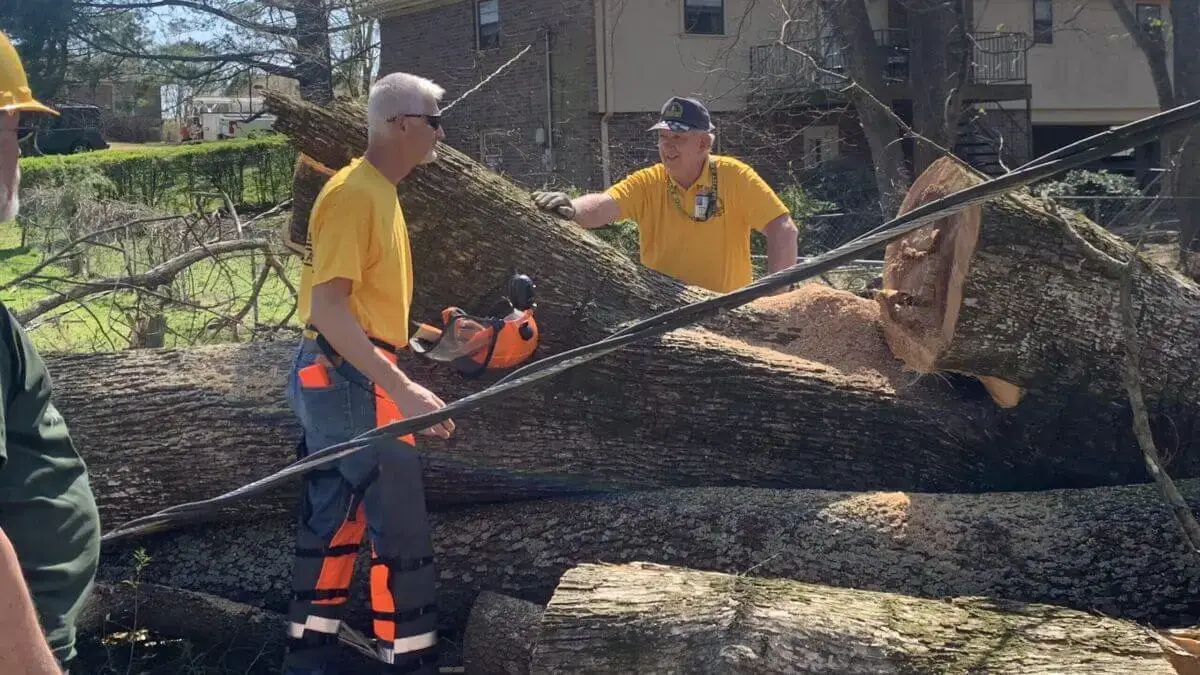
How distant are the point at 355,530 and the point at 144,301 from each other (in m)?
4.23

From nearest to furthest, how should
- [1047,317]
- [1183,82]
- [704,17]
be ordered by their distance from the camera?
[1047,317], [1183,82], [704,17]

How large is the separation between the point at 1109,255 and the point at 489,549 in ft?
8.11

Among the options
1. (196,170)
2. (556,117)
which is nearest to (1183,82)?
(556,117)

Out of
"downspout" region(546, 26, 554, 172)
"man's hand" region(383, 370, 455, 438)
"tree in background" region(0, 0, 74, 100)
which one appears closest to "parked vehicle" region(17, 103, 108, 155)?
"tree in background" region(0, 0, 74, 100)

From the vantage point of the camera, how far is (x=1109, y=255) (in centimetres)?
398

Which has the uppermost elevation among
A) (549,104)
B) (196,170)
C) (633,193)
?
(549,104)

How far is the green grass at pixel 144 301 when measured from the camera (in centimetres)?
706

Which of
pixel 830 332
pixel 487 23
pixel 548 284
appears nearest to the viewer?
pixel 548 284

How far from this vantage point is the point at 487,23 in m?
23.5

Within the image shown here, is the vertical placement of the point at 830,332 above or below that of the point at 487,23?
below

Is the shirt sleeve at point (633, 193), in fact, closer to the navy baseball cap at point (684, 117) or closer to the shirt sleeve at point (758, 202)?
the navy baseball cap at point (684, 117)

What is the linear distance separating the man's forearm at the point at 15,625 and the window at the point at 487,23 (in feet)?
73.5

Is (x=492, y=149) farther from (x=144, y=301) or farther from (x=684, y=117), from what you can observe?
(x=684, y=117)

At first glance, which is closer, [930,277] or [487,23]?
[930,277]
